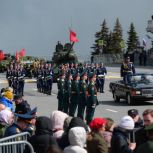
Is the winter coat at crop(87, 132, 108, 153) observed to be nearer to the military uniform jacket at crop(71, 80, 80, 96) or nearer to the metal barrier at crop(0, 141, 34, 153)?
the metal barrier at crop(0, 141, 34, 153)

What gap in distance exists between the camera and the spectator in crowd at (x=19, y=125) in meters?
9.15

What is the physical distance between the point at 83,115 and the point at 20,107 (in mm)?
6498

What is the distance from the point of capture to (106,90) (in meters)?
34.2

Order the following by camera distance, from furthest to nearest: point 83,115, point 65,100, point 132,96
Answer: point 132,96, point 65,100, point 83,115

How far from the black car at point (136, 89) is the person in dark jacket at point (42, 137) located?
15.1 metres

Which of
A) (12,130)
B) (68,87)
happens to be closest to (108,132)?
(12,130)

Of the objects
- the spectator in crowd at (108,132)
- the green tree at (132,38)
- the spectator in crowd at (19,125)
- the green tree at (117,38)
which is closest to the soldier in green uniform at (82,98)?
the spectator in crowd at (108,132)

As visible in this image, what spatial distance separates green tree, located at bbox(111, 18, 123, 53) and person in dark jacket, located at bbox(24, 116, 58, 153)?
80.7 metres

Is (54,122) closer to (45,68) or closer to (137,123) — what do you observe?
(137,123)

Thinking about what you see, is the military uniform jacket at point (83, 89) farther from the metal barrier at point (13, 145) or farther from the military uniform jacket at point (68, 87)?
the metal barrier at point (13, 145)

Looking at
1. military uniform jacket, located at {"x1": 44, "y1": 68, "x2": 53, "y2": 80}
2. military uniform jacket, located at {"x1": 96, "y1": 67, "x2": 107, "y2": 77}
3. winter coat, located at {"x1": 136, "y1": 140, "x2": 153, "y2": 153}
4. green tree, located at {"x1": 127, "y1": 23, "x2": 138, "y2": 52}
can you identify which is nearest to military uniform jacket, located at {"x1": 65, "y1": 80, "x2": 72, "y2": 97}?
military uniform jacket, located at {"x1": 44, "y1": 68, "x2": 53, "y2": 80}

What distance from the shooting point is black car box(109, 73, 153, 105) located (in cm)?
2367

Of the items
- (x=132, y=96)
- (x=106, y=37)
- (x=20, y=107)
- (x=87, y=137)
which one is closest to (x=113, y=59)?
(x=106, y=37)

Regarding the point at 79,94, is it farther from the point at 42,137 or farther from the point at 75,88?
the point at 42,137
